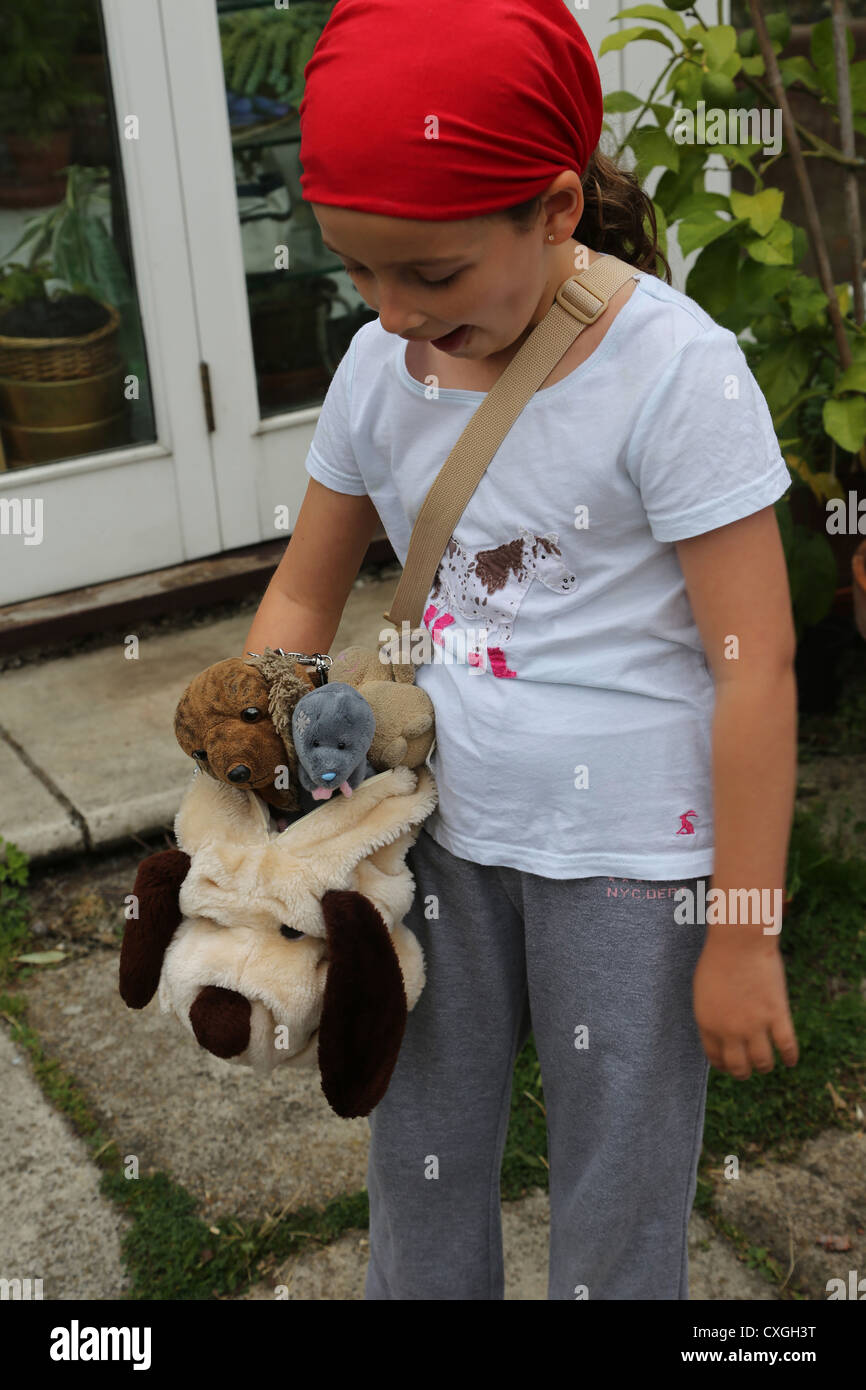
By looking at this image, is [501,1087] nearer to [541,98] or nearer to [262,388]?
[541,98]

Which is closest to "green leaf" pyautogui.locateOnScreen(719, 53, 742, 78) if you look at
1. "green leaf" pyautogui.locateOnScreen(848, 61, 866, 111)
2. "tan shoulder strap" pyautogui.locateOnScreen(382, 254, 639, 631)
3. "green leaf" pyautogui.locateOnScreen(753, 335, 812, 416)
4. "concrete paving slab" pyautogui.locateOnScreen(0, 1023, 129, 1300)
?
"green leaf" pyautogui.locateOnScreen(848, 61, 866, 111)

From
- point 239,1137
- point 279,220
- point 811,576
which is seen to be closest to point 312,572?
point 239,1137

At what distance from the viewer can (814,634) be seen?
3.22 m

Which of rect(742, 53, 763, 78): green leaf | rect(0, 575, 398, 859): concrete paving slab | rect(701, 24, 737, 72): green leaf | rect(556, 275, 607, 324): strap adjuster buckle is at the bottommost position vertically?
rect(0, 575, 398, 859): concrete paving slab

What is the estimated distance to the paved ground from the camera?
1955mm

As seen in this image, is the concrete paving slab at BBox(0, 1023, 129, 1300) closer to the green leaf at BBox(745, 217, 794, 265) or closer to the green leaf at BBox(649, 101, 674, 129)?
the green leaf at BBox(745, 217, 794, 265)

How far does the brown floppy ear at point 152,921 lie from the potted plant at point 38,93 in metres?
2.58

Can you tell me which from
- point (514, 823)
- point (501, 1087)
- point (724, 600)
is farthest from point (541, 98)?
point (501, 1087)

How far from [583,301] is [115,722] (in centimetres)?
224

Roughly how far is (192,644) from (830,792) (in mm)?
1646

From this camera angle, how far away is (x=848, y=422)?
2439 mm

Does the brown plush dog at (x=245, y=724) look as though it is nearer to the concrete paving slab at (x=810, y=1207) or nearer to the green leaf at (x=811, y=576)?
the concrete paving slab at (x=810, y=1207)

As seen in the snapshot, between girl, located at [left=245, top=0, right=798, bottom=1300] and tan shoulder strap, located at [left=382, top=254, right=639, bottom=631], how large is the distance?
2 cm

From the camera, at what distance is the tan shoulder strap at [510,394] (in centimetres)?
118
